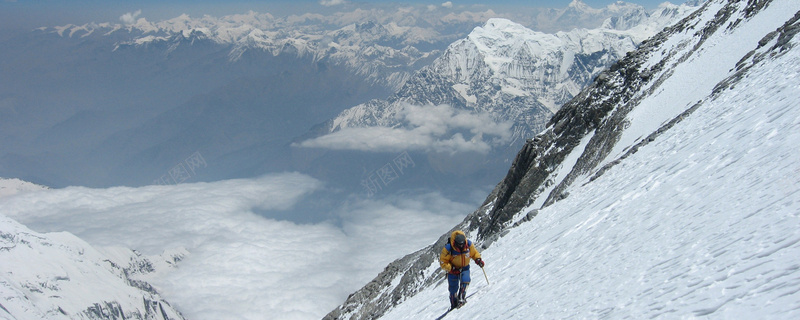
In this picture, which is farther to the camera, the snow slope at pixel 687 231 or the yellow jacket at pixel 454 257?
the yellow jacket at pixel 454 257

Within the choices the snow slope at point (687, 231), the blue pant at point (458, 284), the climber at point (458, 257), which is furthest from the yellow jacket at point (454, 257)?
the snow slope at point (687, 231)

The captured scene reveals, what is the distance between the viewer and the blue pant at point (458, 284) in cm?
1628

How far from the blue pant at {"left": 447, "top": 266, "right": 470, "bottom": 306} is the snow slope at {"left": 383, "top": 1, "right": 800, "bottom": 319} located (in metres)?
0.59

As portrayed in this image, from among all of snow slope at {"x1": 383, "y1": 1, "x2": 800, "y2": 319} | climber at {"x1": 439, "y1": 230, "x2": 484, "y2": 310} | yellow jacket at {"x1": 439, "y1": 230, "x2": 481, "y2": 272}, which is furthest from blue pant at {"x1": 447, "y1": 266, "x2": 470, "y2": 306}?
snow slope at {"x1": 383, "y1": 1, "x2": 800, "y2": 319}

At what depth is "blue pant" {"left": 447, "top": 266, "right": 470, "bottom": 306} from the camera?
16281 mm

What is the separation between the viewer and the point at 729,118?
57.0 feet

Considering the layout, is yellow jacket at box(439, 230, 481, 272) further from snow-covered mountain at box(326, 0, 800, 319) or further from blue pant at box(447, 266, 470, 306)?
snow-covered mountain at box(326, 0, 800, 319)

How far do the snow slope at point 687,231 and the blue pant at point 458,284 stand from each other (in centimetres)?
59

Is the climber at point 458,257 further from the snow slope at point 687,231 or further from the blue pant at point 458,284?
the snow slope at point 687,231

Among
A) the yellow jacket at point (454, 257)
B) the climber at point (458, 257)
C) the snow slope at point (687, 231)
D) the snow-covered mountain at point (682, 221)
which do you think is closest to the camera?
the snow slope at point (687, 231)

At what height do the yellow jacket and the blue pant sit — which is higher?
the yellow jacket

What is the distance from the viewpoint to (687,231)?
10.5 m

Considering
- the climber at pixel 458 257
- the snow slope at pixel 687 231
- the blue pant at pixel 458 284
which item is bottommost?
the snow slope at pixel 687 231

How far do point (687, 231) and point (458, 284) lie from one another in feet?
28.7
